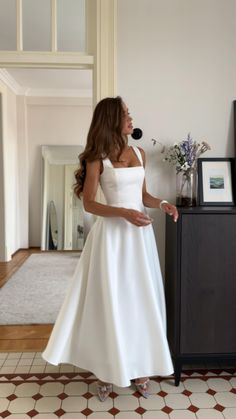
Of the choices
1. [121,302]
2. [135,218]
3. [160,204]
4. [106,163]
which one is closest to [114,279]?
[121,302]

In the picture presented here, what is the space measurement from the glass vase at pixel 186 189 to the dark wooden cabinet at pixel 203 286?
19 centimetres

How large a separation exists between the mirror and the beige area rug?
63 centimetres

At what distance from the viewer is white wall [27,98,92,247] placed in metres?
6.37

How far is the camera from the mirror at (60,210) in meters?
6.28

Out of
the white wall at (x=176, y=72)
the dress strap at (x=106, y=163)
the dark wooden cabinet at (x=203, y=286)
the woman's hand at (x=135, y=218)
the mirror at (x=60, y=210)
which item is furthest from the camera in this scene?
the mirror at (x=60, y=210)

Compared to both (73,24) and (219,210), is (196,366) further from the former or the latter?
(73,24)

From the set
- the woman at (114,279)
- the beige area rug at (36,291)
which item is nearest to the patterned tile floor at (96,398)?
the woman at (114,279)

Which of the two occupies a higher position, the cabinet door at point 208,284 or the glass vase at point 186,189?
the glass vase at point 186,189

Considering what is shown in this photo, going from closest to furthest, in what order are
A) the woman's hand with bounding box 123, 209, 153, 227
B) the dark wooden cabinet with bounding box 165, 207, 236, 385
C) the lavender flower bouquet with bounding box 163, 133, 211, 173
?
the woman's hand with bounding box 123, 209, 153, 227
the dark wooden cabinet with bounding box 165, 207, 236, 385
the lavender flower bouquet with bounding box 163, 133, 211, 173

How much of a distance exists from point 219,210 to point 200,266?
314 mm

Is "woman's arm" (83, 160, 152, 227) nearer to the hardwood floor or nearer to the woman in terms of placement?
the woman

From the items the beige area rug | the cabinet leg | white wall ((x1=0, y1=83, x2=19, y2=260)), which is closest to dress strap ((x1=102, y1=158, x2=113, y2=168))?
the cabinet leg

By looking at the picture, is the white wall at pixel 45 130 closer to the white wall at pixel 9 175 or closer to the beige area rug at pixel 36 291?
the white wall at pixel 9 175

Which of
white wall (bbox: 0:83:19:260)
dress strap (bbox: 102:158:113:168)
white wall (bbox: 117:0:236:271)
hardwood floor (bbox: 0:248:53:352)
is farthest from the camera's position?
white wall (bbox: 0:83:19:260)
